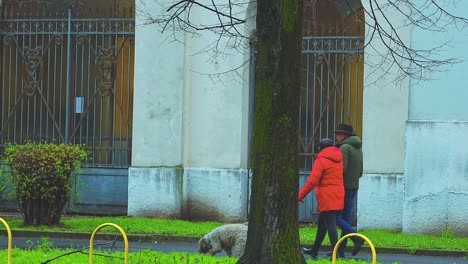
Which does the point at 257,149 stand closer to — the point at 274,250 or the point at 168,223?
the point at 274,250

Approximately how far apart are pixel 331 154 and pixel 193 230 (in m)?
4.08

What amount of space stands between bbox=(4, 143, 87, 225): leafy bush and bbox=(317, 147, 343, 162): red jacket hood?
5.22 meters

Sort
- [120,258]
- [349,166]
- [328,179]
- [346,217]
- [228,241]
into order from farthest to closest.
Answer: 1. [349,166]
2. [346,217]
3. [328,179]
4. [228,241]
5. [120,258]

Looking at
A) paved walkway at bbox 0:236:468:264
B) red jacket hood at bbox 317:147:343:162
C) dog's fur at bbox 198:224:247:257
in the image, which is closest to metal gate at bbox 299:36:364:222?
paved walkway at bbox 0:236:468:264

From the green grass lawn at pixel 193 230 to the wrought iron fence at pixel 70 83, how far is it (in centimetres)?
182

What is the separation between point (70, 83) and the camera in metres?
20.2

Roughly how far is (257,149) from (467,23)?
749cm

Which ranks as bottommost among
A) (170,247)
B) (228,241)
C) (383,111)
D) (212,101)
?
(170,247)

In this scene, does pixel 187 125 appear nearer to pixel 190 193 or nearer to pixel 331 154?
pixel 190 193

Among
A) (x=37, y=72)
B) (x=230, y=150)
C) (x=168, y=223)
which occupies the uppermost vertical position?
(x=37, y=72)

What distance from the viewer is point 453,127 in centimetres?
1677

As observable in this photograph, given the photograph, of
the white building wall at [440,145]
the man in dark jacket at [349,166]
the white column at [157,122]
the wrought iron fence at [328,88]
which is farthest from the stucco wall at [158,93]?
the man in dark jacket at [349,166]

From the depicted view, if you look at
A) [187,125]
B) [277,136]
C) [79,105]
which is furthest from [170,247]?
[277,136]

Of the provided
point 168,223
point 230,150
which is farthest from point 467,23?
point 168,223
